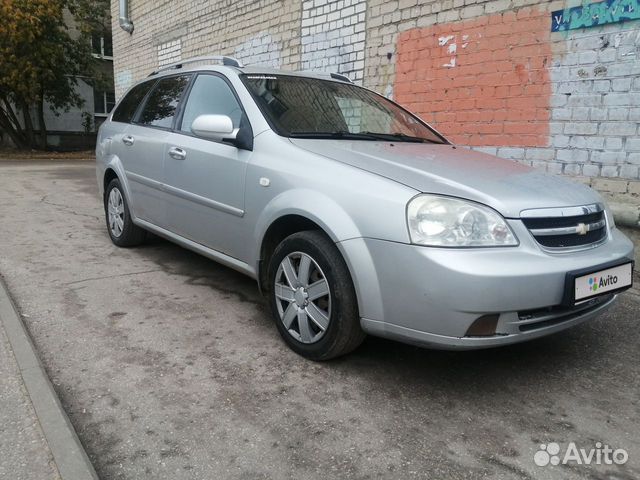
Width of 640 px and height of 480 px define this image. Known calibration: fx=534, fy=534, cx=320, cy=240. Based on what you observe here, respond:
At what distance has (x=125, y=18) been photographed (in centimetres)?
1451

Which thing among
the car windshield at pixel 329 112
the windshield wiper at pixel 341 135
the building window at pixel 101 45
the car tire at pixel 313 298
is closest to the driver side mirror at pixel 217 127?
the car windshield at pixel 329 112

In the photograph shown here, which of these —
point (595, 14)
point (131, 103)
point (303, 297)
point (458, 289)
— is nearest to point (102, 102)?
point (131, 103)

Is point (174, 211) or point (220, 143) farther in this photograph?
point (174, 211)

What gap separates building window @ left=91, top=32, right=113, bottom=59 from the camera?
76.6 feet

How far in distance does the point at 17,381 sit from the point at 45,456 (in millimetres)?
695

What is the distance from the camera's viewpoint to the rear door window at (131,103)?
4.89 metres

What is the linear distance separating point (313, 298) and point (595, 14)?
3.83 meters

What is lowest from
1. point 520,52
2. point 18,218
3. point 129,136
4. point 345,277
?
point 18,218

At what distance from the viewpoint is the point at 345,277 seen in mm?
2586

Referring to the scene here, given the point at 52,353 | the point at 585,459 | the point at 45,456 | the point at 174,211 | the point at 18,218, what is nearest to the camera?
the point at 45,456

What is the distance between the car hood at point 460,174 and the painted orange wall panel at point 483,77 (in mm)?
2237

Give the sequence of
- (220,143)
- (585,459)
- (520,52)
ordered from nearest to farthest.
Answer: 1. (585,459)
2. (220,143)
3. (520,52)

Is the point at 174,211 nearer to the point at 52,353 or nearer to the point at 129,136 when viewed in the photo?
the point at 129,136

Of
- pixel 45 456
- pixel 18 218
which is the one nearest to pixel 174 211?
pixel 45 456
